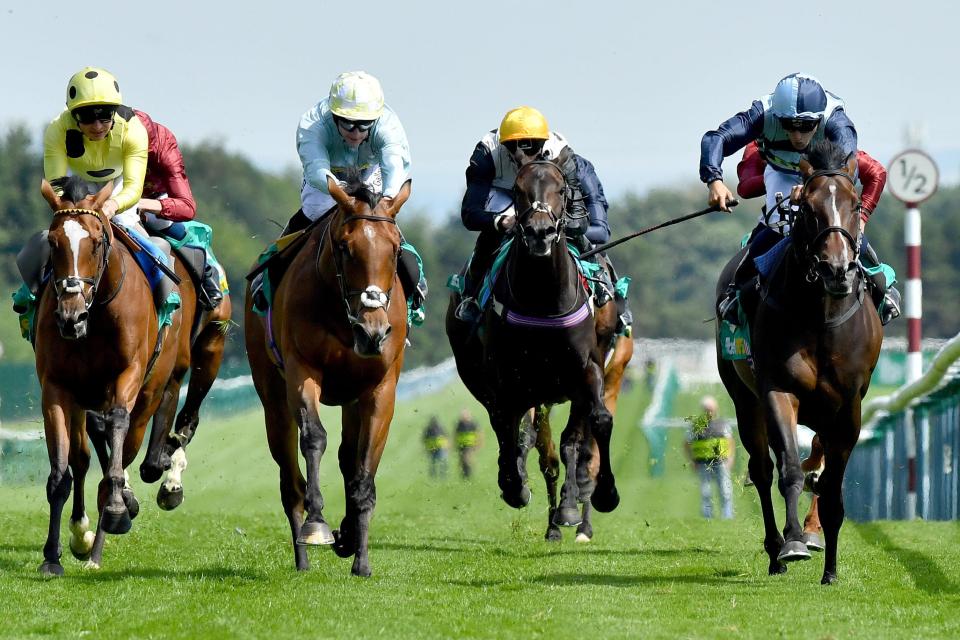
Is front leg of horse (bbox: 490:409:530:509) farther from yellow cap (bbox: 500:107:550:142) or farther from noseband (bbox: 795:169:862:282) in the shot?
noseband (bbox: 795:169:862:282)

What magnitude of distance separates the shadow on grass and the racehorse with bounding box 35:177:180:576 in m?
4.50

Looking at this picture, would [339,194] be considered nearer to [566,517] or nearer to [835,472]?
[566,517]

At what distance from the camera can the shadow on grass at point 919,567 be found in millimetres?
9250

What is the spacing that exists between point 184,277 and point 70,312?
2526 millimetres

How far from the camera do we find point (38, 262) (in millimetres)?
10258

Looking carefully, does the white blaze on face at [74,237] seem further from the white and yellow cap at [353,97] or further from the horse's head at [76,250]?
the white and yellow cap at [353,97]

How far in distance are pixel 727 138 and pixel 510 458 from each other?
246 cm

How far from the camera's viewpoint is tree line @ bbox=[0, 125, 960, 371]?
64812 mm

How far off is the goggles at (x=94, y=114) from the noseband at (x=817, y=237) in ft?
13.9

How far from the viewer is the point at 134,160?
10.5m

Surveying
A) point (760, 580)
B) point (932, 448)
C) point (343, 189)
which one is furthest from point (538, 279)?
point (932, 448)

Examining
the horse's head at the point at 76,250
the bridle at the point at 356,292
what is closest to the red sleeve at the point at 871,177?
the bridle at the point at 356,292

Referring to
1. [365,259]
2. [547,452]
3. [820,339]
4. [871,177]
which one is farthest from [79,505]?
[871,177]

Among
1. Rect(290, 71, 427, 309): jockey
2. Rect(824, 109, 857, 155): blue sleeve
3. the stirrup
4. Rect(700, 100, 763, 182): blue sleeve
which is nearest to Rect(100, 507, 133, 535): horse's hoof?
Rect(290, 71, 427, 309): jockey
